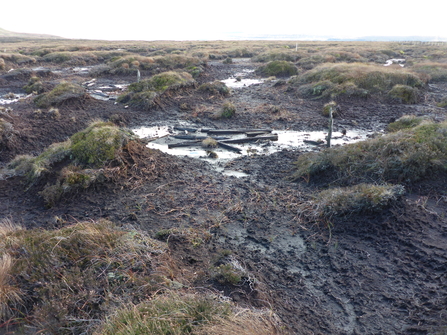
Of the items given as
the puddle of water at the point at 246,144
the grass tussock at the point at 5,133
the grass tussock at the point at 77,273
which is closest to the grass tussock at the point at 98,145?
the puddle of water at the point at 246,144

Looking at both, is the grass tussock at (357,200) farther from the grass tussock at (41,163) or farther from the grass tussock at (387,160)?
the grass tussock at (41,163)

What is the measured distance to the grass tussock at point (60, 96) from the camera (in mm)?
12945

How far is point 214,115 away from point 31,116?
661 centimetres

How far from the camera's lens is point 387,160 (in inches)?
261

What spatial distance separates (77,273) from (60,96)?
11566 millimetres

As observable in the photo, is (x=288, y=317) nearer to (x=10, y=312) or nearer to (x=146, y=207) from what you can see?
(x=10, y=312)

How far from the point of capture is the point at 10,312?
3.16 meters

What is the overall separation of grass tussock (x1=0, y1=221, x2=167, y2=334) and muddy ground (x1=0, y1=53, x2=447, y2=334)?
0.55 metres

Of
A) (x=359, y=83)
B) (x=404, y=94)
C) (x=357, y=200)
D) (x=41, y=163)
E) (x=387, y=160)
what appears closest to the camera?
(x=357, y=200)

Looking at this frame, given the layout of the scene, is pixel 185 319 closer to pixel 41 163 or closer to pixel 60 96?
pixel 41 163

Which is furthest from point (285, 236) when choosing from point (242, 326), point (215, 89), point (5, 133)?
point (215, 89)

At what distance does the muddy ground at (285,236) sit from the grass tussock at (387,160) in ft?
1.13

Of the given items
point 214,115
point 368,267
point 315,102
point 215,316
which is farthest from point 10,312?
point 315,102

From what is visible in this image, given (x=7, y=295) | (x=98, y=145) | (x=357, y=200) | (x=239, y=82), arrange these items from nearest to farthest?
(x=7, y=295)
(x=357, y=200)
(x=98, y=145)
(x=239, y=82)
